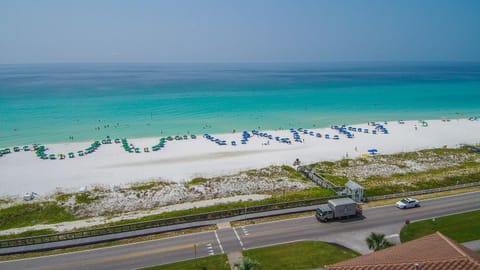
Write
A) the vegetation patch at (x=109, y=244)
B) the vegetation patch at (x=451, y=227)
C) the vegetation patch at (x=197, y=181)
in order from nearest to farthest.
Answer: the vegetation patch at (x=109, y=244)
the vegetation patch at (x=451, y=227)
the vegetation patch at (x=197, y=181)

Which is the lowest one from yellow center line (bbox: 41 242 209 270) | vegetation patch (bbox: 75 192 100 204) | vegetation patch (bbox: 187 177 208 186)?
vegetation patch (bbox: 75 192 100 204)

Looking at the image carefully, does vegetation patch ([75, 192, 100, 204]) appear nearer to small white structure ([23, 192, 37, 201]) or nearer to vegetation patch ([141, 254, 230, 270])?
small white structure ([23, 192, 37, 201])

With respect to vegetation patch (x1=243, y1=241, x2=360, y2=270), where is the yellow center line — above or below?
below

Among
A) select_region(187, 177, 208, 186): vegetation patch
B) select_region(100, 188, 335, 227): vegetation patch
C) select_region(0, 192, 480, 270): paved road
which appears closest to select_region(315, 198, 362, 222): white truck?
select_region(0, 192, 480, 270): paved road

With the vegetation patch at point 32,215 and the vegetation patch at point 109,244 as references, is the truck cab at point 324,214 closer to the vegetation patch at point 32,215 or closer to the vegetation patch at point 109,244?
the vegetation patch at point 109,244

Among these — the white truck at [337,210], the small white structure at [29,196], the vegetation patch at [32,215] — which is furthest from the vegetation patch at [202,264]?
the small white structure at [29,196]

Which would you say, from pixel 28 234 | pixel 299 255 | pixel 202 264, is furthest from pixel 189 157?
pixel 299 255
